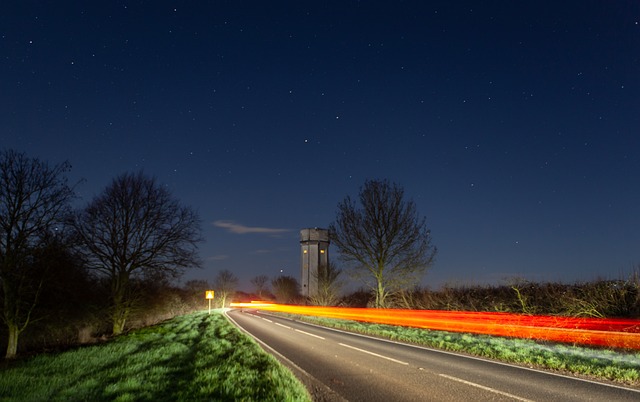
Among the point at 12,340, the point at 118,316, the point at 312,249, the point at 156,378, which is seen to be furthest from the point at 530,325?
the point at 312,249

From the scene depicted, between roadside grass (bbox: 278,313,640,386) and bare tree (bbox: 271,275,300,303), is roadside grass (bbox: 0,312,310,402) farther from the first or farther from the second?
bare tree (bbox: 271,275,300,303)

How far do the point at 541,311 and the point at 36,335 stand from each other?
22735 mm

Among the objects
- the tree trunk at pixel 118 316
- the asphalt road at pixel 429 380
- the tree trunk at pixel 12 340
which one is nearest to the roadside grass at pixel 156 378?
the asphalt road at pixel 429 380

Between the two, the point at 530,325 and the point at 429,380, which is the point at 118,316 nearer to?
the point at 530,325

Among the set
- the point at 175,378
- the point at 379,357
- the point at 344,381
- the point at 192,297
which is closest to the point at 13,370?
the point at 175,378

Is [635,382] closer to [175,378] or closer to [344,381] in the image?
[344,381]

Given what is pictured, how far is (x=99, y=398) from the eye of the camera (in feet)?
22.7

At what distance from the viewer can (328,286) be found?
4816 cm

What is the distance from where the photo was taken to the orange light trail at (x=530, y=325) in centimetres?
1240

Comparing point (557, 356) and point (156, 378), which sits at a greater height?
point (557, 356)

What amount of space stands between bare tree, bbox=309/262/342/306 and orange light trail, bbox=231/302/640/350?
20557 mm

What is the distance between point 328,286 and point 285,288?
153 ft

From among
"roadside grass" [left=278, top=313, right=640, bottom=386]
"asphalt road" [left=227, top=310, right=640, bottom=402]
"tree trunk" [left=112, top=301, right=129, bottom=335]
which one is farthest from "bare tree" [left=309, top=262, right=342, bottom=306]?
"asphalt road" [left=227, top=310, right=640, bottom=402]

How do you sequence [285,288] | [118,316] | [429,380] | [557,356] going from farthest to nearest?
[285,288], [118,316], [557,356], [429,380]
